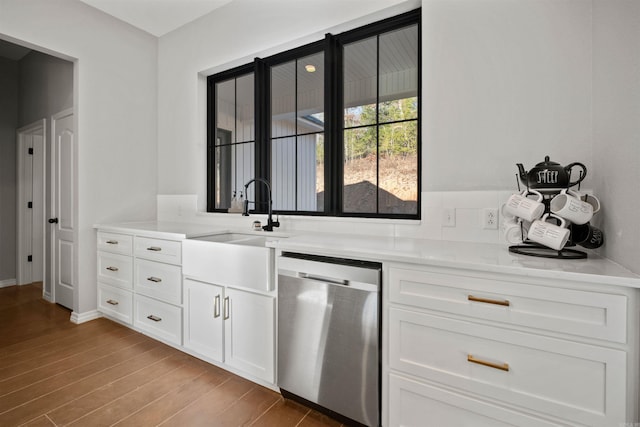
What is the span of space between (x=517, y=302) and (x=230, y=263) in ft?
4.99

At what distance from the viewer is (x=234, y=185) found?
332 cm

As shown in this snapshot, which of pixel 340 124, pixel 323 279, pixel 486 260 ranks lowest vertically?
pixel 323 279

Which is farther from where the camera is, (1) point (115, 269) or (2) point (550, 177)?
(1) point (115, 269)

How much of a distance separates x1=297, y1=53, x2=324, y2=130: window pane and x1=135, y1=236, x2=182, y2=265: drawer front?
1409mm

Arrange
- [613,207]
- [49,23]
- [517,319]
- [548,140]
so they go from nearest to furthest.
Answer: [517,319], [613,207], [548,140], [49,23]

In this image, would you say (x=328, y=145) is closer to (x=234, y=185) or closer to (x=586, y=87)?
(x=234, y=185)

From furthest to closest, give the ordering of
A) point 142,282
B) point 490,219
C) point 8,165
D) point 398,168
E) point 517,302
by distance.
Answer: point 8,165 < point 142,282 < point 398,168 < point 490,219 < point 517,302

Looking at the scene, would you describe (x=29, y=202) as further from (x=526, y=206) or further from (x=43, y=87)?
(x=526, y=206)

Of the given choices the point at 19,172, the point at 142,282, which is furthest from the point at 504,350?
the point at 19,172

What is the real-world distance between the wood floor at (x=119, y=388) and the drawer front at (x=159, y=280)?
41 cm

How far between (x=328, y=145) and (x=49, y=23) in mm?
2734

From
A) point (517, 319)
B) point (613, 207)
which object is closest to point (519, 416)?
point (517, 319)

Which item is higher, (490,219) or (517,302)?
(490,219)

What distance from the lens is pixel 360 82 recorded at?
8.29 ft
